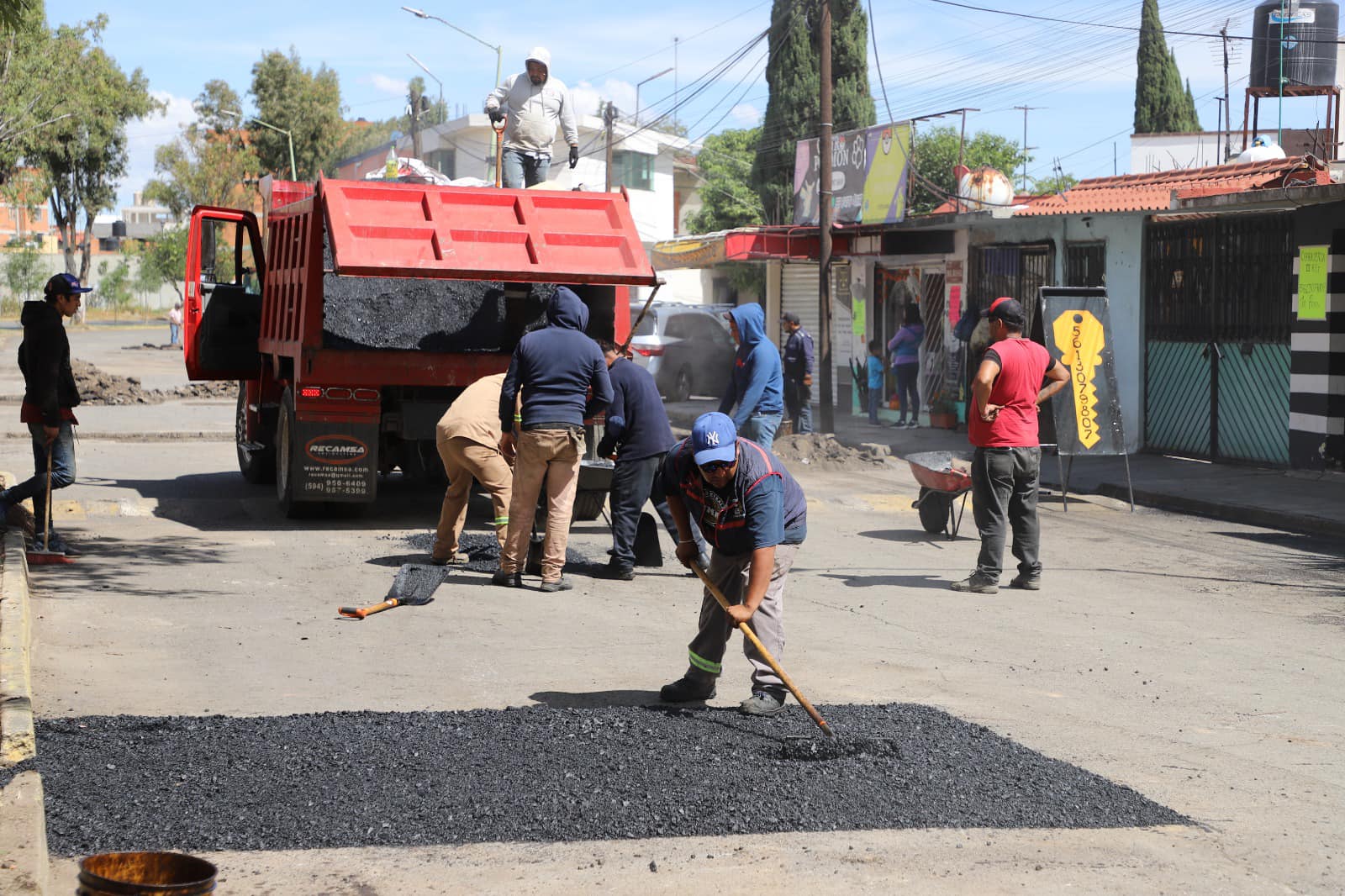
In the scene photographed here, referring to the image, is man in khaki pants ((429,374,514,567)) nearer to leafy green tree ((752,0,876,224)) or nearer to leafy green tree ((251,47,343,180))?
leafy green tree ((752,0,876,224))

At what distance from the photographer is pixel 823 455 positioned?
17.8m

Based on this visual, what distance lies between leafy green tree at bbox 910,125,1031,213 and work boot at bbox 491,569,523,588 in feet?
121

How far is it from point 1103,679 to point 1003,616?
1711 millimetres

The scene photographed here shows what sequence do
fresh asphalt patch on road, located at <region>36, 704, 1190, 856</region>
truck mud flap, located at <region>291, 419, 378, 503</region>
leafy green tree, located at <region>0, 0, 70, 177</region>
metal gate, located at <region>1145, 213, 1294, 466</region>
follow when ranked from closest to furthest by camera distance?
fresh asphalt patch on road, located at <region>36, 704, 1190, 856</region>
truck mud flap, located at <region>291, 419, 378, 503</region>
metal gate, located at <region>1145, 213, 1294, 466</region>
leafy green tree, located at <region>0, 0, 70, 177</region>

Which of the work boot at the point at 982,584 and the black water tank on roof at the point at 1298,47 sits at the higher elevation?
the black water tank on roof at the point at 1298,47

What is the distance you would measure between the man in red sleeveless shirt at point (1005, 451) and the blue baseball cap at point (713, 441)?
4.29m

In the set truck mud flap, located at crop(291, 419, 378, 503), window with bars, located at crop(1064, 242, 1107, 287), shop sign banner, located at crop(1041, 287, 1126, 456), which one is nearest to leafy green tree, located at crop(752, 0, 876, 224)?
window with bars, located at crop(1064, 242, 1107, 287)

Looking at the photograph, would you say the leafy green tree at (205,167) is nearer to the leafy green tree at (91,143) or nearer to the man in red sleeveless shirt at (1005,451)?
the leafy green tree at (91,143)

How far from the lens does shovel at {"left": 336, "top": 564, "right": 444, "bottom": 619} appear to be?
28.2ft

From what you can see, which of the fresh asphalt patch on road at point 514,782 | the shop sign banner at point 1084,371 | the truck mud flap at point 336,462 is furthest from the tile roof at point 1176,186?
the fresh asphalt patch on road at point 514,782

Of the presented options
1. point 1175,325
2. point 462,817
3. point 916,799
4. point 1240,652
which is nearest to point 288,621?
point 462,817

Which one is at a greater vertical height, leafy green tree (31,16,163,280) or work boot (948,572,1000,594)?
leafy green tree (31,16,163,280)

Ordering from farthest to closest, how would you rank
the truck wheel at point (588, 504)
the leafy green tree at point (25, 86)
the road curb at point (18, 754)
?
1. the leafy green tree at point (25, 86)
2. the truck wheel at point (588, 504)
3. the road curb at point (18, 754)

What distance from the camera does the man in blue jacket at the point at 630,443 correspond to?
984 cm
